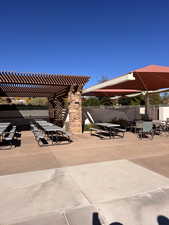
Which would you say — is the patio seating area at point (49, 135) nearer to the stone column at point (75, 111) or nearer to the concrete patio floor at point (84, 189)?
the stone column at point (75, 111)

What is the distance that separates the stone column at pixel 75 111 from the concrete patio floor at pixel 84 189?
198 inches

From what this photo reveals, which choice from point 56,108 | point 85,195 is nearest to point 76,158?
point 85,195

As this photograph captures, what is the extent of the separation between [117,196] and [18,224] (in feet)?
4.90

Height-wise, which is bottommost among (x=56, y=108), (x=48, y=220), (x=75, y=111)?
(x=48, y=220)

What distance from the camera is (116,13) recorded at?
1102 cm

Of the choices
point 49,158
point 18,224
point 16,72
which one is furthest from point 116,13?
point 18,224

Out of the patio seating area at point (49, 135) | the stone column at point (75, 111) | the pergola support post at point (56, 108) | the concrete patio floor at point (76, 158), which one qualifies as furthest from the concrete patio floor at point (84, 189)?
the pergola support post at point (56, 108)

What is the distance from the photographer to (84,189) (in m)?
3.03

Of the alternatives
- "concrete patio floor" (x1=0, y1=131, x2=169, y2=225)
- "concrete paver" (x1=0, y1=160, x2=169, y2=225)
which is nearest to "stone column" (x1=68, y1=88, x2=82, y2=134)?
"concrete patio floor" (x1=0, y1=131, x2=169, y2=225)

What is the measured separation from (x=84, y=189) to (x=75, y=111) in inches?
294

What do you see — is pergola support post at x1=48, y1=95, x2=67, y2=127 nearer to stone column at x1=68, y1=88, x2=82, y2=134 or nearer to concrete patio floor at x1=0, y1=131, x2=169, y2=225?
stone column at x1=68, y1=88, x2=82, y2=134

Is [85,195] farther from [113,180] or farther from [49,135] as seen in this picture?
[49,135]

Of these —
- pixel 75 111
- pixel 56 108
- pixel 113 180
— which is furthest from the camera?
pixel 56 108

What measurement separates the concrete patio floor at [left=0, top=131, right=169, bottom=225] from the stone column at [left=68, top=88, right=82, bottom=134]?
5037 millimetres
